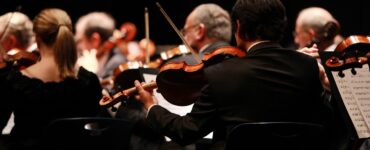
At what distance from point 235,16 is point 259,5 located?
12 cm

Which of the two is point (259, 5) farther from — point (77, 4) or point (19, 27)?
point (77, 4)

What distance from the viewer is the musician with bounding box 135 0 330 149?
2.30 m

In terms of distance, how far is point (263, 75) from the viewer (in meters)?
2.31

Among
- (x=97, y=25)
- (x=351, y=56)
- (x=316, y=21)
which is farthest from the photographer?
(x=97, y=25)

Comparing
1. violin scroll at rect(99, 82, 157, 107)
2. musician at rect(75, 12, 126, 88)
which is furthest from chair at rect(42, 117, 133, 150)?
musician at rect(75, 12, 126, 88)

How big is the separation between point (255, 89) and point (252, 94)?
0.08ft

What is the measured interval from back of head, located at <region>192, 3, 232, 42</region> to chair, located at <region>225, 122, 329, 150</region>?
5.85ft

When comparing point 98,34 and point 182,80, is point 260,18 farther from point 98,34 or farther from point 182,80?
point 98,34

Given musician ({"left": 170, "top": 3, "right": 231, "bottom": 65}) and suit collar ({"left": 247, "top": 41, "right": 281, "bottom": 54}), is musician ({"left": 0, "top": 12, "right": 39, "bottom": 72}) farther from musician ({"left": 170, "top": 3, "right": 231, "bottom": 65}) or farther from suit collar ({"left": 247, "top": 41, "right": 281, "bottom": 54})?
suit collar ({"left": 247, "top": 41, "right": 281, "bottom": 54})

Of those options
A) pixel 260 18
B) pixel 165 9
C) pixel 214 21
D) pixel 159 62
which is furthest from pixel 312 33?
pixel 165 9

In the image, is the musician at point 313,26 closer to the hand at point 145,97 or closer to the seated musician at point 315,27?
the seated musician at point 315,27

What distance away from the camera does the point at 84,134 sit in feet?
8.63

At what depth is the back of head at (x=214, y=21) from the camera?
394 centimetres

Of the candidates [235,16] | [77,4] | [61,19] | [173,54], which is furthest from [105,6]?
[235,16]
